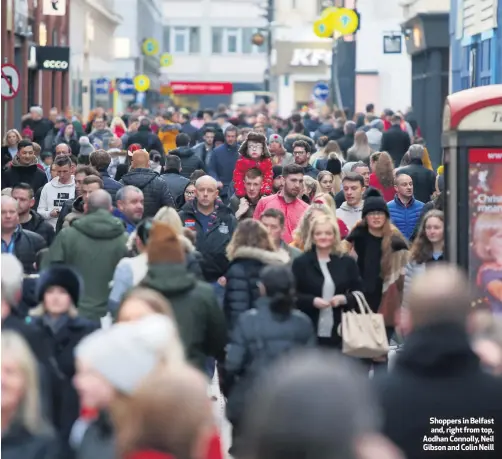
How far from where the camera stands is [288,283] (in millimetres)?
9477

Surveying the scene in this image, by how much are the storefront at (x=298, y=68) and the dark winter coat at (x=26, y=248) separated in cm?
7465

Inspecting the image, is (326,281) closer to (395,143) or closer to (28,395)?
(28,395)

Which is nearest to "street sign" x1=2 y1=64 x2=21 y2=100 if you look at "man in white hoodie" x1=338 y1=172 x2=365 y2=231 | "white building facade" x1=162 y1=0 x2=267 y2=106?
"man in white hoodie" x1=338 y1=172 x2=365 y2=231

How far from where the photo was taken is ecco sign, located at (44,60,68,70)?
38.2m

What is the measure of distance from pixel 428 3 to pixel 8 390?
115 ft

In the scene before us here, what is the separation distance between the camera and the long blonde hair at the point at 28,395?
237 inches

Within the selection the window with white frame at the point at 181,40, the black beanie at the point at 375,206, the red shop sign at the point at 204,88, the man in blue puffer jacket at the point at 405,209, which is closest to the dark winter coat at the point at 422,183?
the man in blue puffer jacket at the point at 405,209

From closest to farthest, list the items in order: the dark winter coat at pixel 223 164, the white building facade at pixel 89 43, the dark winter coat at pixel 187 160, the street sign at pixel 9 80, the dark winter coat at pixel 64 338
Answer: the dark winter coat at pixel 64 338
the dark winter coat at pixel 223 164
the dark winter coat at pixel 187 160
the street sign at pixel 9 80
the white building facade at pixel 89 43

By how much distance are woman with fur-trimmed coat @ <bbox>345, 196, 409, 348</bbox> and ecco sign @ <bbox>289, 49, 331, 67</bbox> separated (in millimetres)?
74683

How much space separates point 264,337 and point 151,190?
6.60 meters

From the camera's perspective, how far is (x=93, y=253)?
11453 mm

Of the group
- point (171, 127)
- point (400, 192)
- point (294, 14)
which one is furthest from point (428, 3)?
point (294, 14)

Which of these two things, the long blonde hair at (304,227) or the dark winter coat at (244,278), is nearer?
the dark winter coat at (244,278)

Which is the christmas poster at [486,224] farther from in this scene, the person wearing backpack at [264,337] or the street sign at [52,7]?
the street sign at [52,7]
